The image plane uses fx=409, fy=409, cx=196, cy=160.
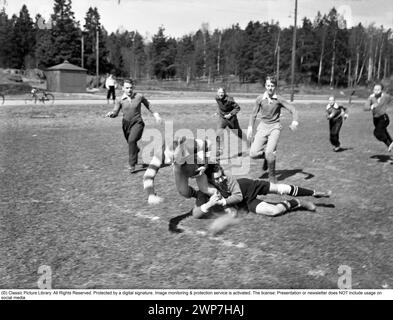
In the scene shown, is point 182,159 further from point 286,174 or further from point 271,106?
point 286,174

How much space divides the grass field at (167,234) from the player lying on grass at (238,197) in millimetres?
134

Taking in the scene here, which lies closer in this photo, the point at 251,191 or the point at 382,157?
the point at 251,191

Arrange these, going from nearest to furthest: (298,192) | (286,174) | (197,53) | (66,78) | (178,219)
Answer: (178,219), (298,192), (286,174), (197,53), (66,78)

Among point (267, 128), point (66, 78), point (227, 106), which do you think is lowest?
point (267, 128)

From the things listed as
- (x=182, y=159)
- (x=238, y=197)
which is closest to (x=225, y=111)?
(x=238, y=197)

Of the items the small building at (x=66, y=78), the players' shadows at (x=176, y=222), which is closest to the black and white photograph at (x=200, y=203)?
the players' shadows at (x=176, y=222)

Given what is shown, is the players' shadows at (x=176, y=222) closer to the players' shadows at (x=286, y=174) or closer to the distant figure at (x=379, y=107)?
the players' shadows at (x=286, y=174)

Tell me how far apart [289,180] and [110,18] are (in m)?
5.03

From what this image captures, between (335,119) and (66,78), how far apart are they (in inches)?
814

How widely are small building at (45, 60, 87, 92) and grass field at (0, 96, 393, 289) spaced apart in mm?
16387

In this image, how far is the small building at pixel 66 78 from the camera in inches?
1009

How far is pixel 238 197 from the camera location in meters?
5.80
